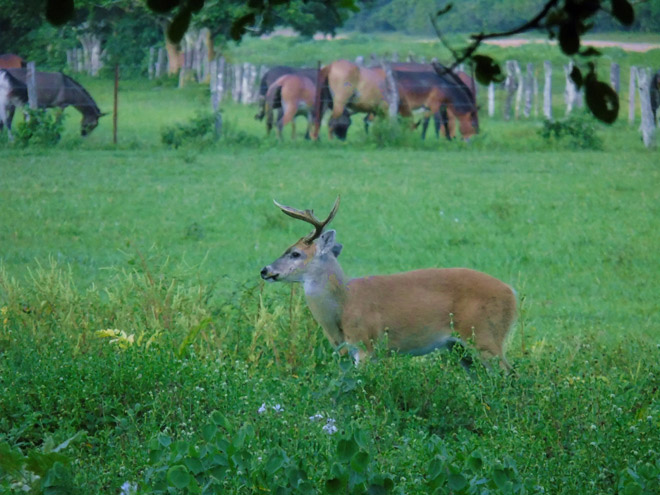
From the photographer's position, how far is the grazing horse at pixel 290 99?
78.7 ft

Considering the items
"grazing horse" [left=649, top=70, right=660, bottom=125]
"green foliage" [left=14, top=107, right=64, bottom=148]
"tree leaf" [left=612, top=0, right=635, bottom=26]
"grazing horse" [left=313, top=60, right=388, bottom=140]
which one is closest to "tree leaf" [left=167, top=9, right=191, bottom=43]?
"tree leaf" [left=612, top=0, right=635, bottom=26]

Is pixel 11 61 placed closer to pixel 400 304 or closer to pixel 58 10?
pixel 400 304

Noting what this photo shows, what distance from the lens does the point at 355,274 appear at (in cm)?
1034

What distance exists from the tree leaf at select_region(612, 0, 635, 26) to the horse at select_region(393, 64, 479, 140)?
21358 mm

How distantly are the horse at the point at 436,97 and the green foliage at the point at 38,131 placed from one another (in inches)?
311

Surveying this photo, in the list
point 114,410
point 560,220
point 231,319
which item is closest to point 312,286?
point 231,319

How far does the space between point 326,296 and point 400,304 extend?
46 cm

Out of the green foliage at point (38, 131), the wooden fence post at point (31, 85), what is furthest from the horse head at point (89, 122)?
the green foliage at point (38, 131)

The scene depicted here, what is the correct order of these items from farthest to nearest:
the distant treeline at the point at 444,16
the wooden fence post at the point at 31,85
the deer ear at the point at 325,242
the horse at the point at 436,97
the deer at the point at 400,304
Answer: the distant treeline at the point at 444,16 < the horse at the point at 436,97 < the wooden fence post at the point at 31,85 < the deer ear at the point at 325,242 < the deer at the point at 400,304

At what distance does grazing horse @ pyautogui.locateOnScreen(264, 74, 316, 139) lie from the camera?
78.7 ft

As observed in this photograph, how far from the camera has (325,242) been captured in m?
7.15

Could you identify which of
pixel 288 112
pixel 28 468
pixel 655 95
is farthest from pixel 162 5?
pixel 288 112

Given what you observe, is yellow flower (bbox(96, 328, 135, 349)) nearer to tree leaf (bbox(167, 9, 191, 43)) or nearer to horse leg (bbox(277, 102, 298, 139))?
tree leaf (bbox(167, 9, 191, 43))

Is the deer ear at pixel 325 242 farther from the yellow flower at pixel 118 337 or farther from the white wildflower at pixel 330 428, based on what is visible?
the white wildflower at pixel 330 428
